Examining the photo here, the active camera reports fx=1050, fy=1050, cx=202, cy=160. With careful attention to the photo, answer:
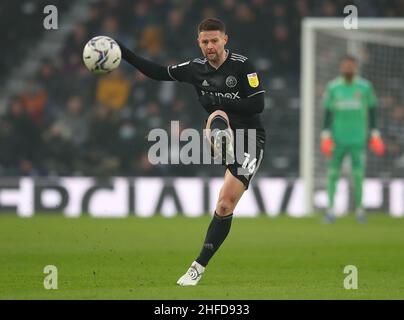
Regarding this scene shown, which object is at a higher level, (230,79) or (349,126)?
(230,79)

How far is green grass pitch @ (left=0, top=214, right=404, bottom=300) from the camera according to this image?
24.5ft

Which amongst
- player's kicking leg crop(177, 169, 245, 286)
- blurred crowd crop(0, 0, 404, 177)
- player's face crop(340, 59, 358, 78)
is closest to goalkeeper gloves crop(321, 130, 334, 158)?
player's face crop(340, 59, 358, 78)

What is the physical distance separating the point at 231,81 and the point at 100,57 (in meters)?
1.04

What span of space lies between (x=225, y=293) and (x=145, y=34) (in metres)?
12.6

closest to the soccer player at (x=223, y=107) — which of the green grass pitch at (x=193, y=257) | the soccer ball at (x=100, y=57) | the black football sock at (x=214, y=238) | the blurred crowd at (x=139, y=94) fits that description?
the black football sock at (x=214, y=238)

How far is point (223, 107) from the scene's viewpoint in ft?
27.3

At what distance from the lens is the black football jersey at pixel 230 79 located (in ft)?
26.8

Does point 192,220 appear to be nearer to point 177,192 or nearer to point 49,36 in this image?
point 177,192

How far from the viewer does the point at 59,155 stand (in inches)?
692

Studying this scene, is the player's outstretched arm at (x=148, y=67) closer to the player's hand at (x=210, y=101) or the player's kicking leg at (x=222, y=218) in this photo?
the player's hand at (x=210, y=101)

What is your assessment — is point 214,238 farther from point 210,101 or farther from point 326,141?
point 326,141

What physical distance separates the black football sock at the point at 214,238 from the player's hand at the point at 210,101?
0.90m

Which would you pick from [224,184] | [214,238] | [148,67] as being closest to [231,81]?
[148,67]
